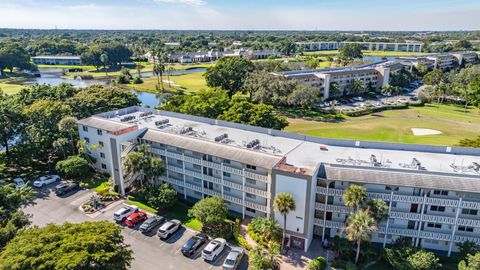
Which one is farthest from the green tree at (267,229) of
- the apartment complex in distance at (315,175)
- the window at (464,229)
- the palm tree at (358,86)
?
the palm tree at (358,86)

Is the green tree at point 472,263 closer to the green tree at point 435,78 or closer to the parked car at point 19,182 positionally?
the parked car at point 19,182

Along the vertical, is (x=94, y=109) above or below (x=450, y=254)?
above

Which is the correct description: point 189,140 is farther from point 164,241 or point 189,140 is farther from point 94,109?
point 94,109

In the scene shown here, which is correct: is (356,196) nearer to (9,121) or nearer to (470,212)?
(470,212)

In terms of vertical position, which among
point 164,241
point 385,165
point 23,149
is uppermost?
point 385,165

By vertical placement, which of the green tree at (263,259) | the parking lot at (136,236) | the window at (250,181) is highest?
the window at (250,181)

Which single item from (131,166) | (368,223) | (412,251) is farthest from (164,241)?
(412,251)
